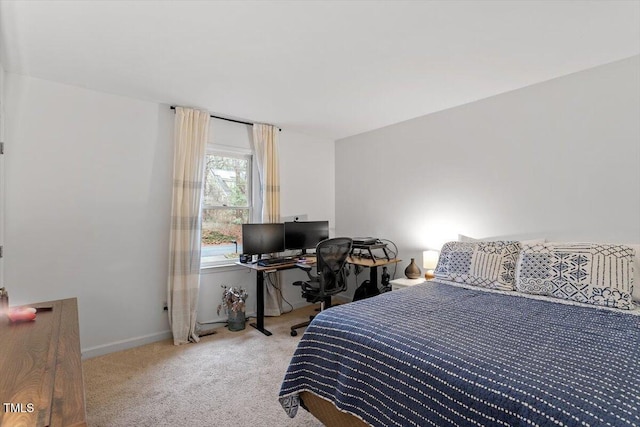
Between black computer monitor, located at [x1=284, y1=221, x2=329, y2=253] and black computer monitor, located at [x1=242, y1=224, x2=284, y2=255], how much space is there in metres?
0.14

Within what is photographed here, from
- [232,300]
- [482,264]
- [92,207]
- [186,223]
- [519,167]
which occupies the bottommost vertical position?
[232,300]

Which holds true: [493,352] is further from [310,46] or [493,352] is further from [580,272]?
[310,46]

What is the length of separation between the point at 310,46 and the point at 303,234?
238 centimetres

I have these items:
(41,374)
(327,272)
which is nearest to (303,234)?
(327,272)

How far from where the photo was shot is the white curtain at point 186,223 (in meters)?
3.16

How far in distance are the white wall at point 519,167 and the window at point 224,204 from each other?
1.69 metres

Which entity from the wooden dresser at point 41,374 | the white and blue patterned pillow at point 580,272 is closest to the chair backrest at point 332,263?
the white and blue patterned pillow at point 580,272

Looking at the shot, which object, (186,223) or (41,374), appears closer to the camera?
(41,374)

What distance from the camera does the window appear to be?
12.0 ft

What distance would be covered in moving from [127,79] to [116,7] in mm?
1016

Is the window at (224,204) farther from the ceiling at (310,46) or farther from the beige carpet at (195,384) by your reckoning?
the beige carpet at (195,384)

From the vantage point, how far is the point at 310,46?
2125mm

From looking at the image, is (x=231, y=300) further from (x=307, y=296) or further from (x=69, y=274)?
(x=69, y=274)

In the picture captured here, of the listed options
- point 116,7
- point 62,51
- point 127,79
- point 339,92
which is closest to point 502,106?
point 339,92
